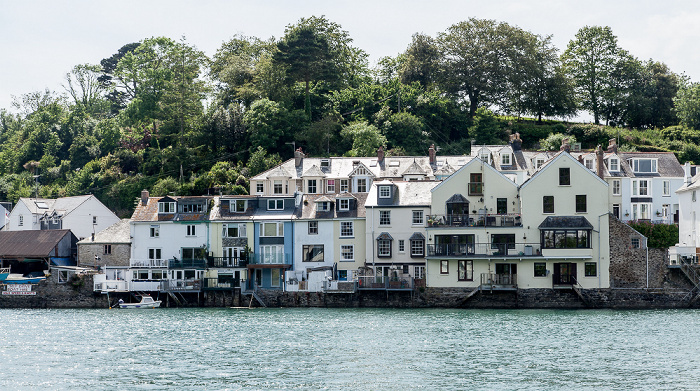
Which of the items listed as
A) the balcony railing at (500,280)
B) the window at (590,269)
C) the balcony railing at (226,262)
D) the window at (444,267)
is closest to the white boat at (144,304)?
the balcony railing at (226,262)

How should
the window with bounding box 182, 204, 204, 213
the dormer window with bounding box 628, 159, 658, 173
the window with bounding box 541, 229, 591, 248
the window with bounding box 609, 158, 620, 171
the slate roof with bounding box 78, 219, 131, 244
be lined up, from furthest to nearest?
the dormer window with bounding box 628, 159, 658, 173, the window with bounding box 609, 158, 620, 171, the slate roof with bounding box 78, 219, 131, 244, the window with bounding box 182, 204, 204, 213, the window with bounding box 541, 229, 591, 248

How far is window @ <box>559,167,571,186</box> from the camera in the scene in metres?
67.3

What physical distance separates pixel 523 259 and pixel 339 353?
26.0m

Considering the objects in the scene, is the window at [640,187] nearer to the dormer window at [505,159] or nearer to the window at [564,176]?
the dormer window at [505,159]

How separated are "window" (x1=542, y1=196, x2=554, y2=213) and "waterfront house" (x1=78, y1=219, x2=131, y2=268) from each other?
3490 centimetres

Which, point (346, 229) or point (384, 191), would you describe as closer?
point (384, 191)

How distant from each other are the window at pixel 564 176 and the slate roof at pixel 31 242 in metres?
45.0

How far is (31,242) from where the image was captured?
83.0 metres

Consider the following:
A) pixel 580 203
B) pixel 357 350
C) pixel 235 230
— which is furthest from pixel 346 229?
pixel 357 350

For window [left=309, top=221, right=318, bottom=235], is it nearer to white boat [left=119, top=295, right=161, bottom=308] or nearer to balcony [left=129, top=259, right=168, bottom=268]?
balcony [left=129, top=259, right=168, bottom=268]

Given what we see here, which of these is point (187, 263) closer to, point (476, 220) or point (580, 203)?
point (476, 220)

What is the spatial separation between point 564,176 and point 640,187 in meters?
16.4

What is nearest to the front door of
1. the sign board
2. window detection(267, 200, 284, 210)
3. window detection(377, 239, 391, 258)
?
window detection(377, 239, 391, 258)

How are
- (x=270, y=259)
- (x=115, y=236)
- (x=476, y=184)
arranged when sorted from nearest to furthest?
(x=476, y=184) → (x=270, y=259) → (x=115, y=236)
